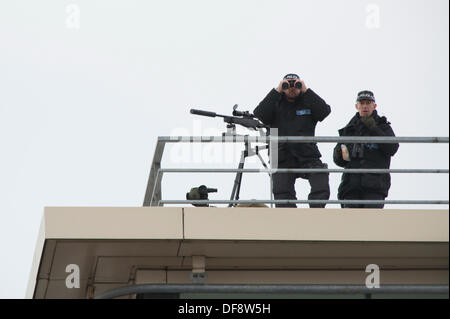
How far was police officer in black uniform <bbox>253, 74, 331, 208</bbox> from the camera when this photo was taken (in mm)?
10766

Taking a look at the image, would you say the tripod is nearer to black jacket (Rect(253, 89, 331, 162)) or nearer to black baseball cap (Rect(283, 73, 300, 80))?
black jacket (Rect(253, 89, 331, 162))

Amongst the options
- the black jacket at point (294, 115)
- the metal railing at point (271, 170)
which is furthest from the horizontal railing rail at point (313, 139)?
the black jacket at point (294, 115)

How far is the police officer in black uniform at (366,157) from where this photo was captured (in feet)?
34.9

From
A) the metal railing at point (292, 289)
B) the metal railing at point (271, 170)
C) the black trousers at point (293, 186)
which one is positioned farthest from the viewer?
the black trousers at point (293, 186)

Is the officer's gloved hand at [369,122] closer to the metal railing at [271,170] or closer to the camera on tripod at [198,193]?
the metal railing at [271,170]

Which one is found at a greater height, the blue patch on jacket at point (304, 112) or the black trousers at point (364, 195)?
the blue patch on jacket at point (304, 112)

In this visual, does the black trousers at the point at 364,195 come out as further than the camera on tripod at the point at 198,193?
Yes

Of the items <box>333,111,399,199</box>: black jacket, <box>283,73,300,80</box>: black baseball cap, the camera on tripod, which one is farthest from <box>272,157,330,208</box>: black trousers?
<box>283,73,300,80</box>: black baseball cap

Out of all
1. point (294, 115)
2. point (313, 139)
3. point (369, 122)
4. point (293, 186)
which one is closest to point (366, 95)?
point (369, 122)

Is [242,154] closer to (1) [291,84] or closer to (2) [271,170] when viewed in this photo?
(1) [291,84]

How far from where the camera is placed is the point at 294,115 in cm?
1099

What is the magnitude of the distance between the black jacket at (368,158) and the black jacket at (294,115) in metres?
0.32

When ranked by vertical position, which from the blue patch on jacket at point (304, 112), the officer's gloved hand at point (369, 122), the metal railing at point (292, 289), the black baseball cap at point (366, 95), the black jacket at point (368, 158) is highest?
the black baseball cap at point (366, 95)

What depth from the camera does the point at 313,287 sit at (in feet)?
29.7
